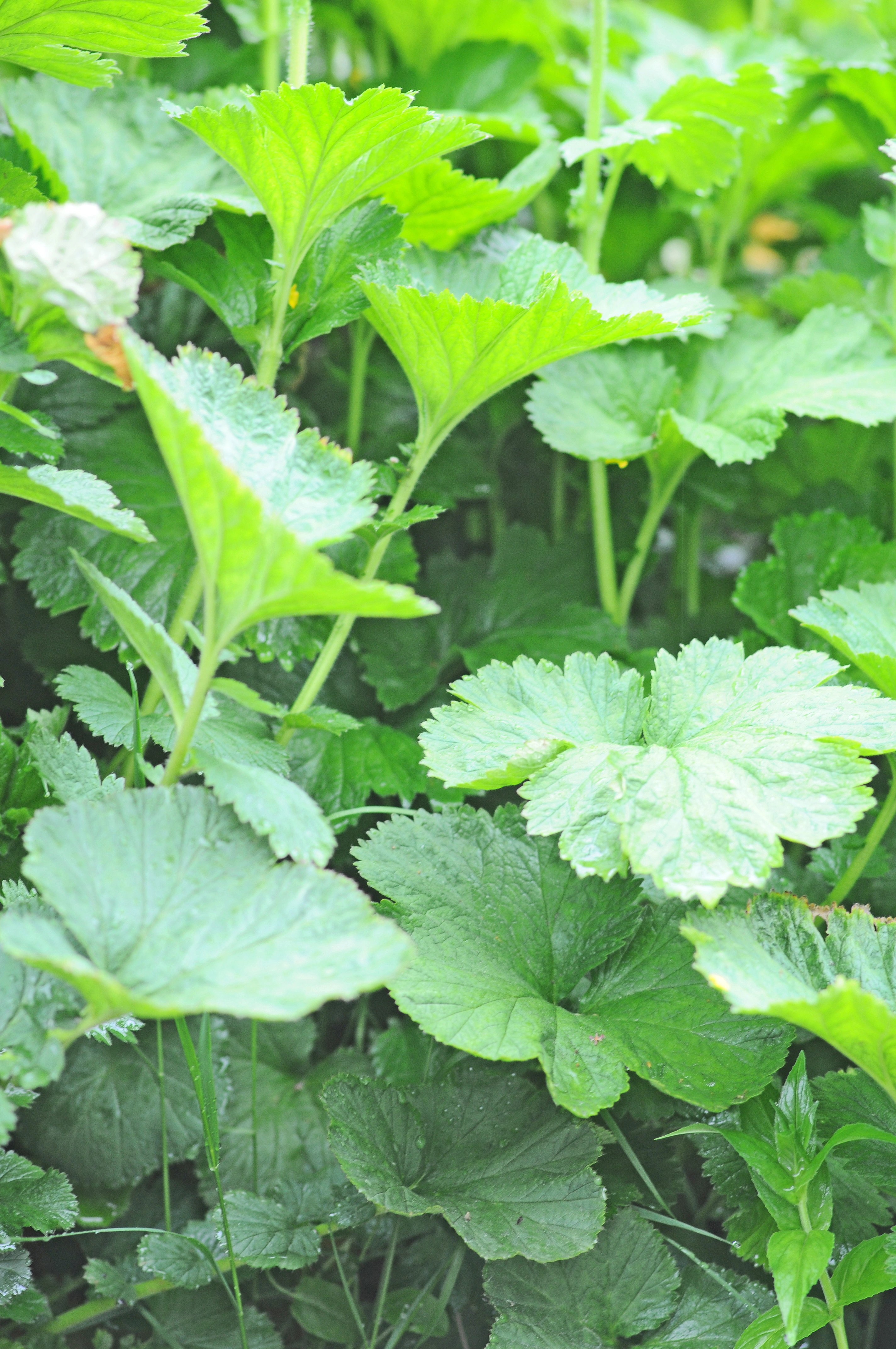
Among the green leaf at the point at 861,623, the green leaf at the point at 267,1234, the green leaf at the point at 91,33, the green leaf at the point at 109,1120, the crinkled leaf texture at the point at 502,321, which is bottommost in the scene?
the green leaf at the point at 109,1120

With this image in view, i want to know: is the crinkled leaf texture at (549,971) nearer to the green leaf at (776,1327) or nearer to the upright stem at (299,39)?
the green leaf at (776,1327)

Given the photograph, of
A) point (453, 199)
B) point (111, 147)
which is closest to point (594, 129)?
point (453, 199)

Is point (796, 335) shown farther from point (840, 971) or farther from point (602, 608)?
point (840, 971)

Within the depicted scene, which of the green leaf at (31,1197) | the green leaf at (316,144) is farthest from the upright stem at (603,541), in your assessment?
the green leaf at (31,1197)

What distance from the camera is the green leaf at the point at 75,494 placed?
555 mm

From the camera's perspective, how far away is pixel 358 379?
931mm

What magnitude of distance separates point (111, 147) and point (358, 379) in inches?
10.4

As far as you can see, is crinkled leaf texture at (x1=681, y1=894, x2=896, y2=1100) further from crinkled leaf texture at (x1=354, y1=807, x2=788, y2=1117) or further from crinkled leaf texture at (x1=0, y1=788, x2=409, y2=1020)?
crinkled leaf texture at (x1=0, y1=788, x2=409, y2=1020)

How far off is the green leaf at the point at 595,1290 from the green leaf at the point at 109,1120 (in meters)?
0.24

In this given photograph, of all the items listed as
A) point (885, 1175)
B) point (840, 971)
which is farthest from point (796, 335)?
point (885, 1175)

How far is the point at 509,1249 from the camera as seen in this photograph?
23.4 inches

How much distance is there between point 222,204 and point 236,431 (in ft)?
0.96

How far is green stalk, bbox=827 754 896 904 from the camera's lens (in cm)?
73

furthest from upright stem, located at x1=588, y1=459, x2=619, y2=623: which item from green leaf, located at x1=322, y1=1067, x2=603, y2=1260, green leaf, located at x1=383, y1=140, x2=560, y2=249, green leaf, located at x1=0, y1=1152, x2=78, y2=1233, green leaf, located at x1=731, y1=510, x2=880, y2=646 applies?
green leaf, located at x1=0, y1=1152, x2=78, y2=1233
